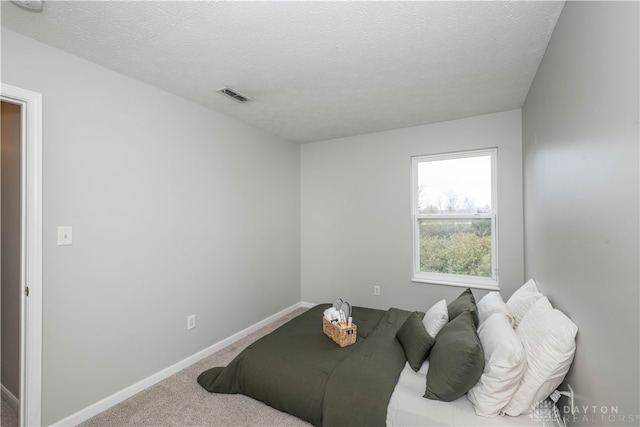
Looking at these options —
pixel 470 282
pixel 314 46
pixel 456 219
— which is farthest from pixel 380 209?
pixel 314 46

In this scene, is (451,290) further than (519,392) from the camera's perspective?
Yes

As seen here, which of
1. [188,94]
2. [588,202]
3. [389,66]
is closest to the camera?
[588,202]

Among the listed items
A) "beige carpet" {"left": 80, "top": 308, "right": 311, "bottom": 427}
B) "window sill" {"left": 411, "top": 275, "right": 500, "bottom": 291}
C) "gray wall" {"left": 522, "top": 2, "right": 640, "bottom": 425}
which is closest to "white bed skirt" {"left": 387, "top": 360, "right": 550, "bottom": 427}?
"gray wall" {"left": 522, "top": 2, "right": 640, "bottom": 425}

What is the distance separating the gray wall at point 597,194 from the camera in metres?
1.00

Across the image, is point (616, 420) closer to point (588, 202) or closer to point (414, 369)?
point (588, 202)

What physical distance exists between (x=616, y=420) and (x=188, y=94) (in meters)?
3.41

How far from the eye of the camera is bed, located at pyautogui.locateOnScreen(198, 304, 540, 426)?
1.58 meters

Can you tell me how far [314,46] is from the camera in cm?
196

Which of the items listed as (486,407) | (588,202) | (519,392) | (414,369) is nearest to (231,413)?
(414,369)

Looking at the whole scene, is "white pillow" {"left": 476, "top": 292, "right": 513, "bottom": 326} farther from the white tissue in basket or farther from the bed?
the white tissue in basket

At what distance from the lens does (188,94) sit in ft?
8.92

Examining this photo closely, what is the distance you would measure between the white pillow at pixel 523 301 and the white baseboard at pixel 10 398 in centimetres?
361

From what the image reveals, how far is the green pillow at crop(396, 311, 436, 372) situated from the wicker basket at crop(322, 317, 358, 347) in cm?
36

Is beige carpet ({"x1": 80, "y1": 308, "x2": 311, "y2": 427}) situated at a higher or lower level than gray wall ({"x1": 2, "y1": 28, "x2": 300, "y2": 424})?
lower
